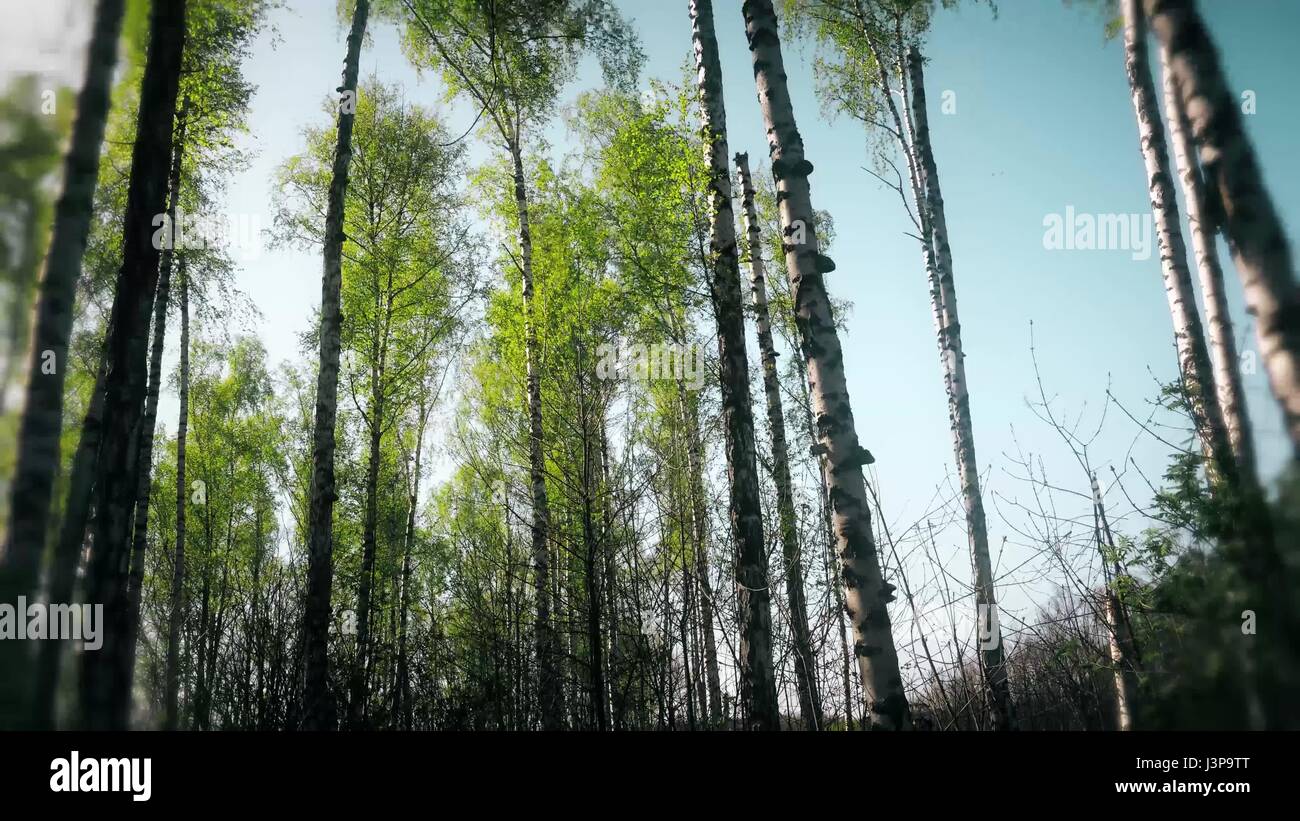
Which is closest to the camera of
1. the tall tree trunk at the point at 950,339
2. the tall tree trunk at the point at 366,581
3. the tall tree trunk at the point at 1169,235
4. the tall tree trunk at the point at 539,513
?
the tall tree trunk at the point at 1169,235

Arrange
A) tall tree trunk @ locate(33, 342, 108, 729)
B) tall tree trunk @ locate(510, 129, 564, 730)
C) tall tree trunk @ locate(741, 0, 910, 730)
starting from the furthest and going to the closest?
1. tall tree trunk @ locate(510, 129, 564, 730)
2. tall tree trunk @ locate(741, 0, 910, 730)
3. tall tree trunk @ locate(33, 342, 108, 729)

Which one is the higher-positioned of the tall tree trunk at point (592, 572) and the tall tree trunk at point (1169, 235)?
the tall tree trunk at point (1169, 235)

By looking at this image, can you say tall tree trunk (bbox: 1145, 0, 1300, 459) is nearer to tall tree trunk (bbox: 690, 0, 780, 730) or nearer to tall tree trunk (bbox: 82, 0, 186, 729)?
tall tree trunk (bbox: 690, 0, 780, 730)

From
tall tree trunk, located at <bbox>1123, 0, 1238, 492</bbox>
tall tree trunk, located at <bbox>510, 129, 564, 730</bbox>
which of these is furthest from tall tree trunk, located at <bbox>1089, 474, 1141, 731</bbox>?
Answer: tall tree trunk, located at <bbox>510, 129, 564, 730</bbox>

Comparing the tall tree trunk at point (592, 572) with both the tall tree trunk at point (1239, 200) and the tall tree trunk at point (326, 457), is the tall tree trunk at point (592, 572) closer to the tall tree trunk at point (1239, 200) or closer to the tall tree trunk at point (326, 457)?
the tall tree trunk at point (326, 457)

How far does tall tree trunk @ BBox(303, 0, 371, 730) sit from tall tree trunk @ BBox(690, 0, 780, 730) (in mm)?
3909

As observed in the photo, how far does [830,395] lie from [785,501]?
389 centimetres

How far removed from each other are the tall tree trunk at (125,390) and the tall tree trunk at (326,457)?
173cm

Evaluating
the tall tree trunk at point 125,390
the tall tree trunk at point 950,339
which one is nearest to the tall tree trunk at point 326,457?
the tall tree trunk at point 125,390

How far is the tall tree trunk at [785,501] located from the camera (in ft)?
13.9

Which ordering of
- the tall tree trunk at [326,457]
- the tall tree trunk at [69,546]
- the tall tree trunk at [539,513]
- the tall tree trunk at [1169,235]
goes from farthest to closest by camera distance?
the tall tree trunk at [326,457]
the tall tree trunk at [539,513]
the tall tree trunk at [1169,235]
the tall tree trunk at [69,546]

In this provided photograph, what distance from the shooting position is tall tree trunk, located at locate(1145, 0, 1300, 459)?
1.66m

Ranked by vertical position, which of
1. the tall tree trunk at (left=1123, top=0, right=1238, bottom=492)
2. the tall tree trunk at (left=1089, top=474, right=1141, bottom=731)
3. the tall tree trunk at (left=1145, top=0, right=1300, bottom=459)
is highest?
the tall tree trunk at (left=1123, top=0, right=1238, bottom=492)
